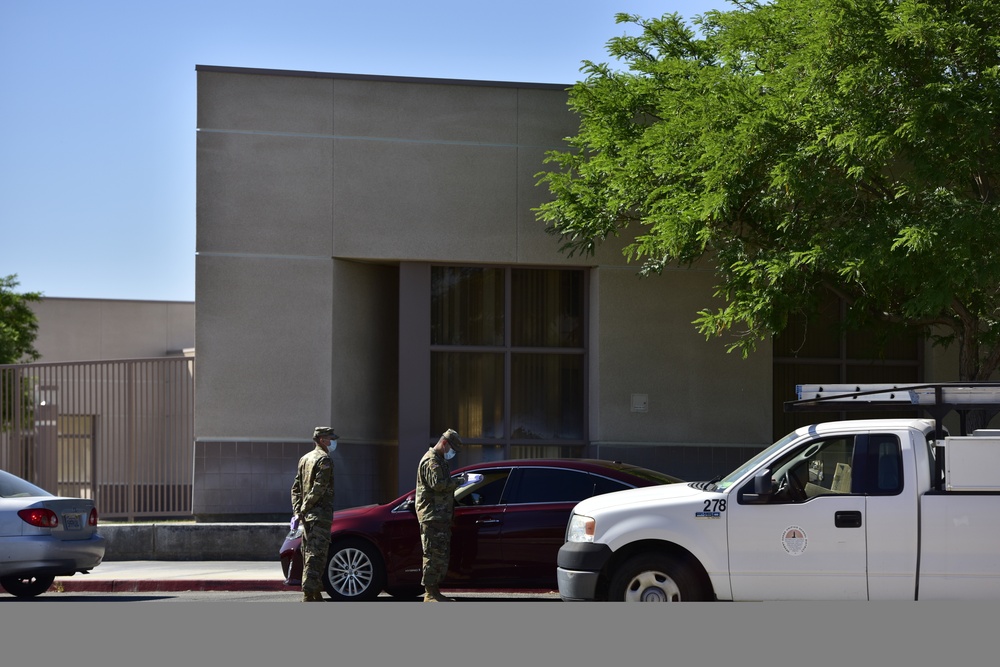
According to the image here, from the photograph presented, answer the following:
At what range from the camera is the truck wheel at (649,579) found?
993 cm

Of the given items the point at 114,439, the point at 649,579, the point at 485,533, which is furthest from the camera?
the point at 114,439

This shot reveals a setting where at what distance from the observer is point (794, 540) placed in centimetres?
970

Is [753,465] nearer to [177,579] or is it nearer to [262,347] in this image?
[177,579]

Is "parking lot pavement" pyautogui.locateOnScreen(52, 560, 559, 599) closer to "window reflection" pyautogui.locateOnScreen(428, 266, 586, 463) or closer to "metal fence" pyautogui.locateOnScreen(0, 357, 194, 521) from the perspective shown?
"metal fence" pyautogui.locateOnScreen(0, 357, 194, 521)

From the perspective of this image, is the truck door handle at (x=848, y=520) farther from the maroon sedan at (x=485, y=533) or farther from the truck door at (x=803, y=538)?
the maroon sedan at (x=485, y=533)

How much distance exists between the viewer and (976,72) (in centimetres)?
1423

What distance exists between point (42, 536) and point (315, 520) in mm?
3411

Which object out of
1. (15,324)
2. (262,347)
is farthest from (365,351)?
(15,324)

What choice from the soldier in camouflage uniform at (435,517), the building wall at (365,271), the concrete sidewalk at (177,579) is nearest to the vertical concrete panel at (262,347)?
the building wall at (365,271)

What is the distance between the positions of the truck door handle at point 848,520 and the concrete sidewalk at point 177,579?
749 centimetres

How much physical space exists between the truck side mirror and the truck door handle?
1.77 feet

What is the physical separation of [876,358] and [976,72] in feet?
25.0

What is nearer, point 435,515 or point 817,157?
point 435,515

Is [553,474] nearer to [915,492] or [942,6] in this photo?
[915,492]
